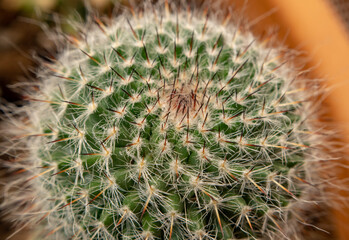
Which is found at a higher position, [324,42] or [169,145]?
[324,42]

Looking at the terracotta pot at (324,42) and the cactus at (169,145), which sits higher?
the terracotta pot at (324,42)

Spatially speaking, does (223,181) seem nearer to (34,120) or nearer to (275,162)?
(275,162)

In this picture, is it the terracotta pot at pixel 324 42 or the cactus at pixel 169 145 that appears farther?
the terracotta pot at pixel 324 42

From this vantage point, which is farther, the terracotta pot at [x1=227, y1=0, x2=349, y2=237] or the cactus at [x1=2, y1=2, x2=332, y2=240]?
the terracotta pot at [x1=227, y1=0, x2=349, y2=237]

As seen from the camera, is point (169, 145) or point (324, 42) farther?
point (324, 42)
